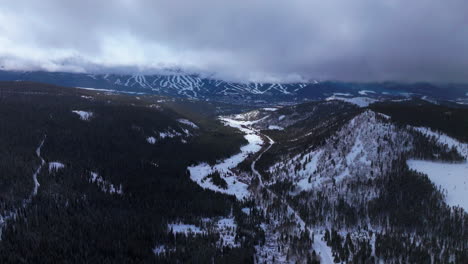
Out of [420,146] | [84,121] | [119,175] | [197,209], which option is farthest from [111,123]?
[420,146]

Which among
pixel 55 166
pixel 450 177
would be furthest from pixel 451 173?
pixel 55 166

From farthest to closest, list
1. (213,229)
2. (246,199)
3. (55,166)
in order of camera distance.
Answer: (55,166)
(246,199)
(213,229)

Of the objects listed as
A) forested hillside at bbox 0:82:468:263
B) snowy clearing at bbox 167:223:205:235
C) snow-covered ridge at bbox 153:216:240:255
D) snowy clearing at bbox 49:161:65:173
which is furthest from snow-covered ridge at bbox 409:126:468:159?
snowy clearing at bbox 49:161:65:173

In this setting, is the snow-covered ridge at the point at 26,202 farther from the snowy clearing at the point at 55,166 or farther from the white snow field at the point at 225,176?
the white snow field at the point at 225,176

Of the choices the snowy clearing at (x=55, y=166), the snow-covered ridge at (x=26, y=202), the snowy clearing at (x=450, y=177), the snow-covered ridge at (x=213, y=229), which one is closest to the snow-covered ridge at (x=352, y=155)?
the snowy clearing at (x=450, y=177)

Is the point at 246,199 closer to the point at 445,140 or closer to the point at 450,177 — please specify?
the point at 450,177

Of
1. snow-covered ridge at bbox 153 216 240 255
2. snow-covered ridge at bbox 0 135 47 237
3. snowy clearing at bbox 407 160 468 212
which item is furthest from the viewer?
snowy clearing at bbox 407 160 468 212

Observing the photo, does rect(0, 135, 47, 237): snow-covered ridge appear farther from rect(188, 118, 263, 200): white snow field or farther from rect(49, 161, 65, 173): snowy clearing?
rect(188, 118, 263, 200): white snow field

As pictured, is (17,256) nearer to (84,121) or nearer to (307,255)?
(307,255)
